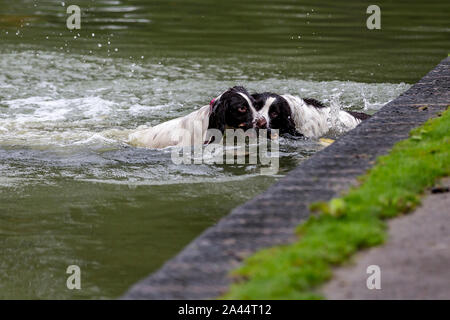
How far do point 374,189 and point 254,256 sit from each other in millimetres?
1253

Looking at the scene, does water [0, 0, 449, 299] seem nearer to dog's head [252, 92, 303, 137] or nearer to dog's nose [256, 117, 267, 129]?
dog's head [252, 92, 303, 137]

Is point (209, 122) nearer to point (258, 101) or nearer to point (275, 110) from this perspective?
point (258, 101)

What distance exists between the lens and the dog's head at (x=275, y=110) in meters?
9.00

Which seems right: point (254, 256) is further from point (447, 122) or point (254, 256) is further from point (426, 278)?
point (447, 122)

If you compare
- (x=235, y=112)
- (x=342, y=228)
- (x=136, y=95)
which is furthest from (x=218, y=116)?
(x=342, y=228)

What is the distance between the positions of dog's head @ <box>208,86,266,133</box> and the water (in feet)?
1.71

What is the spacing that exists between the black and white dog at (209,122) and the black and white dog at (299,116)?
0.50ft

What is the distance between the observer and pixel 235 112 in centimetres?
884

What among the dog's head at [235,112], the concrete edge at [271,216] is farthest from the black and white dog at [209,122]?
the concrete edge at [271,216]

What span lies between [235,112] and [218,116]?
8.0 inches

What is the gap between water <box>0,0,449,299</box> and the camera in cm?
630

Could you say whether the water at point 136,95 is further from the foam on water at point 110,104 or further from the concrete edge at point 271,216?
the concrete edge at point 271,216
